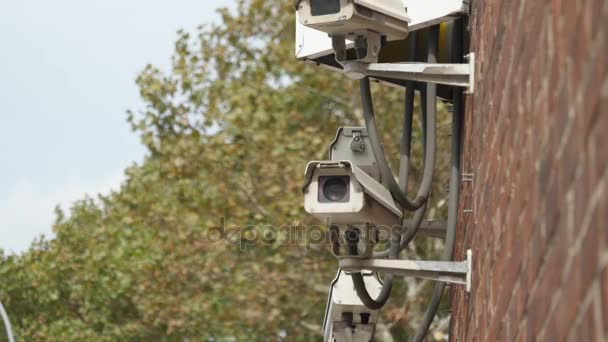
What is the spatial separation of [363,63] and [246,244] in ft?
48.9

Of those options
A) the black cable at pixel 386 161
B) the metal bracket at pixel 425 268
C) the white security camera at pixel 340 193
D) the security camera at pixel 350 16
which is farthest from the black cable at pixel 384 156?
the security camera at pixel 350 16

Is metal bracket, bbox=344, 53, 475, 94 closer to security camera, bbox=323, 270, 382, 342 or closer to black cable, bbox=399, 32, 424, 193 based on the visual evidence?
black cable, bbox=399, 32, 424, 193

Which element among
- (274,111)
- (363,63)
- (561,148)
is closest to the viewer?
(561,148)

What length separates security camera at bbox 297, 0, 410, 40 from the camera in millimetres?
5719

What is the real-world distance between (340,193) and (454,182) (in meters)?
0.61

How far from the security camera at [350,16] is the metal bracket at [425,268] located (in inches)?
39.9

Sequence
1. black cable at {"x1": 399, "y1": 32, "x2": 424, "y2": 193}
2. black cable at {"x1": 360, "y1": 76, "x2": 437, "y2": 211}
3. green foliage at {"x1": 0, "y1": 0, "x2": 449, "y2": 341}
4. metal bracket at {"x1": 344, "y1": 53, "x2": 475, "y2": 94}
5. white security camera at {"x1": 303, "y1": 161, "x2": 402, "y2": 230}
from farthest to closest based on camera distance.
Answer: green foliage at {"x1": 0, "y1": 0, "x2": 449, "y2": 341}
black cable at {"x1": 399, "y1": 32, "x2": 424, "y2": 193}
black cable at {"x1": 360, "y1": 76, "x2": 437, "y2": 211}
white security camera at {"x1": 303, "y1": 161, "x2": 402, "y2": 230}
metal bracket at {"x1": 344, "y1": 53, "x2": 475, "y2": 94}

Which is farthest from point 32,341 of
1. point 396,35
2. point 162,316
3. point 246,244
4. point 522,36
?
point 522,36

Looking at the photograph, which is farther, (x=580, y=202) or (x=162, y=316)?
(x=162, y=316)

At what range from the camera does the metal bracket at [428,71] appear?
18.6ft

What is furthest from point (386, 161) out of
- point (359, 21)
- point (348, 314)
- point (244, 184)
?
point (244, 184)

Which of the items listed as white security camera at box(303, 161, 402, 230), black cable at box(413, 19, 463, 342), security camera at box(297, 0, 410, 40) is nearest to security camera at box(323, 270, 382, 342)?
black cable at box(413, 19, 463, 342)

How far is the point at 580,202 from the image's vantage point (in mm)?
2328

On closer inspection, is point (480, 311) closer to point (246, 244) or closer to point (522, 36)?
point (522, 36)
